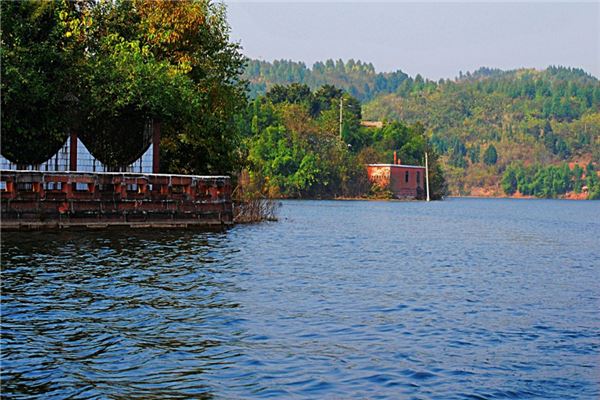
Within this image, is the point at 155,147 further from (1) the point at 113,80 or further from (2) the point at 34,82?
(2) the point at 34,82

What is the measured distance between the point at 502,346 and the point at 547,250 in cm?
2452

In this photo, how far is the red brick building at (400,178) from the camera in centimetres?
12950

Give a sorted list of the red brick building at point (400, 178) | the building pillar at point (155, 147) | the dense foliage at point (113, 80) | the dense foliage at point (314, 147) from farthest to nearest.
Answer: the red brick building at point (400, 178), the dense foliage at point (314, 147), the building pillar at point (155, 147), the dense foliage at point (113, 80)

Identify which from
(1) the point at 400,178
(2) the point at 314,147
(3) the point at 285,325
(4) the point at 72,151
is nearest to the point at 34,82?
(4) the point at 72,151

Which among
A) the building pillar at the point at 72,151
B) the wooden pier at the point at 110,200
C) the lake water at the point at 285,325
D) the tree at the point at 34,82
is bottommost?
the lake water at the point at 285,325

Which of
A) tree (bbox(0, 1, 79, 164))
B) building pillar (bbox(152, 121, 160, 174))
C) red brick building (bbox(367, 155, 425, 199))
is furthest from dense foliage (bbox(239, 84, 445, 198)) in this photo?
tree (bbox(0, 1, 79, 164))

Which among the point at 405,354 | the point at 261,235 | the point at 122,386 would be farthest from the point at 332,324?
the point at 261,235

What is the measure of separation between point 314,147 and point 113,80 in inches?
3479

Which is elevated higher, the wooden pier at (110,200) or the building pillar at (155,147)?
the building pillar at (155,147)

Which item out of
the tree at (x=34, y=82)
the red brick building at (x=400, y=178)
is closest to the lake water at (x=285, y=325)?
the tree at (x=34, y=82)

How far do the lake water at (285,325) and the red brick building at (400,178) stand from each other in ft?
325

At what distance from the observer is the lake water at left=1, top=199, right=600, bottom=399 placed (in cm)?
1151

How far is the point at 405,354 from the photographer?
1348cm

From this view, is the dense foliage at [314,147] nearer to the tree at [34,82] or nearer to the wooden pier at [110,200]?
the wooden pier at [110,200]
